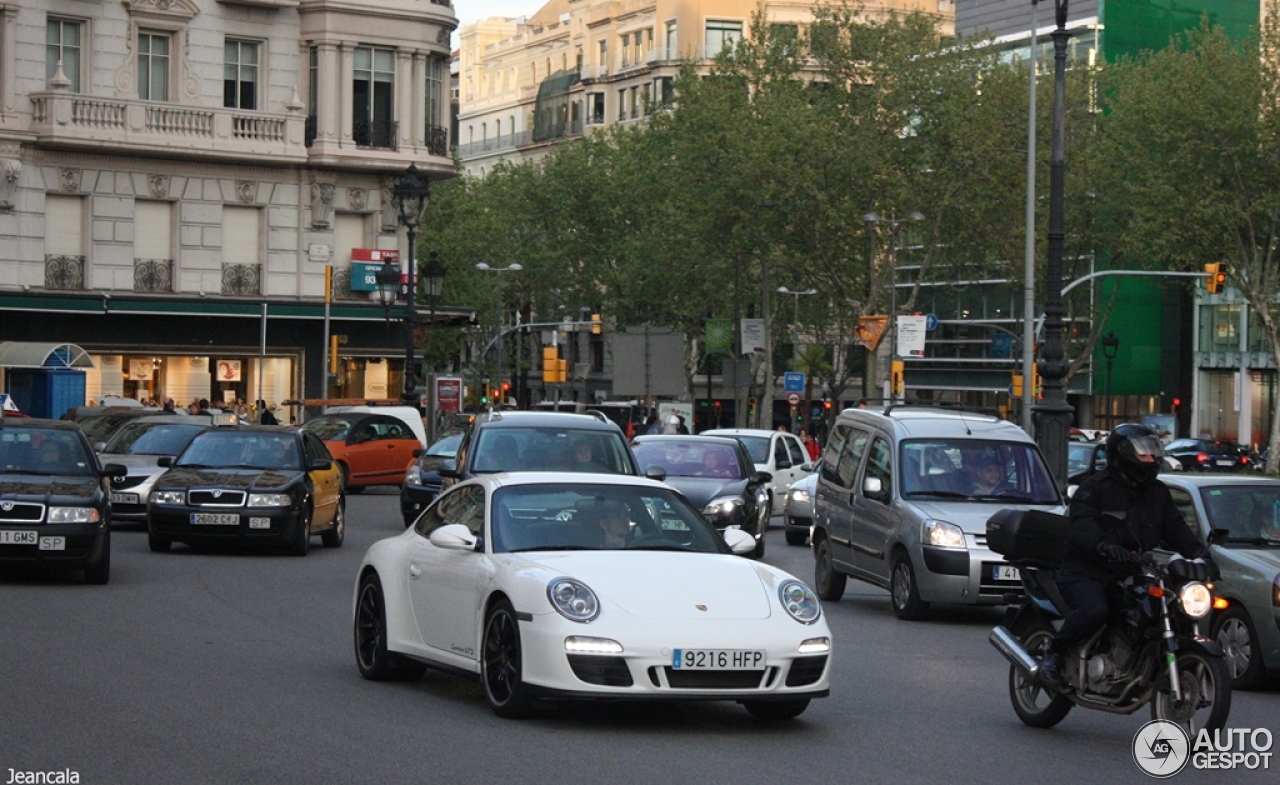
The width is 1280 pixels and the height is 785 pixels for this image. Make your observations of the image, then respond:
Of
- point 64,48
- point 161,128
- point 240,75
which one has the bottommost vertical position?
point 161,128

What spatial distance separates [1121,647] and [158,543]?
604 inches

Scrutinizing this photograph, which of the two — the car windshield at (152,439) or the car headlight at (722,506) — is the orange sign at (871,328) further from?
the car headlight at (722,506)

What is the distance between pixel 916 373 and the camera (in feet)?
330

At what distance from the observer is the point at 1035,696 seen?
1088 centimetres

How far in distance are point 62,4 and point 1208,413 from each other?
54428 millimetres

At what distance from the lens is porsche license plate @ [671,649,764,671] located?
32.3ft

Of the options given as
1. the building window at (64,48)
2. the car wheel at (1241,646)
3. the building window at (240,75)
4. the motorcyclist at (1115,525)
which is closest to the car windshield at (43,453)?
the car wheel at (1241,646)

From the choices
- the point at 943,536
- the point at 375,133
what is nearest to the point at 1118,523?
the point at 943,536

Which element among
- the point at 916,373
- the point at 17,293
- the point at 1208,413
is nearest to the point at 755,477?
the point at 17,293

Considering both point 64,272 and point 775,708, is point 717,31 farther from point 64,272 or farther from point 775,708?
point 775,708

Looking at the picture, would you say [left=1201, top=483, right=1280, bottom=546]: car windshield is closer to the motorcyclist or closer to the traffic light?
the motorcyclist

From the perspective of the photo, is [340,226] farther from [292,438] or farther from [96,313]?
[292,438]

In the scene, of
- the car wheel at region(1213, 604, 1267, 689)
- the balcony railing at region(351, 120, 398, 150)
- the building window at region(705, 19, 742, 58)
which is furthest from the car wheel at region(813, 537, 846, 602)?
the building window at region(705, 19, 742, 58)

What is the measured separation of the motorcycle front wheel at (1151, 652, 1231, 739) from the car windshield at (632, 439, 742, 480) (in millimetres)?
16152
